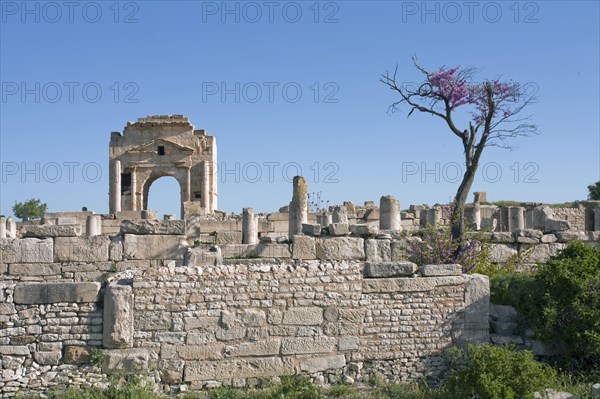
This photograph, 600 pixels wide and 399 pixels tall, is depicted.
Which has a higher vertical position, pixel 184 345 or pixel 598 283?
pixel 598 283

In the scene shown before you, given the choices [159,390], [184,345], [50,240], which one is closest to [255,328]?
[184,345]

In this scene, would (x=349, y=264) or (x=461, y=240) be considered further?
(x=461, y=240)

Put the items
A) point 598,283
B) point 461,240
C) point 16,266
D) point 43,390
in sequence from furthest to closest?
point 16,266 → point 461,240 → point 598,283 → point 43,390

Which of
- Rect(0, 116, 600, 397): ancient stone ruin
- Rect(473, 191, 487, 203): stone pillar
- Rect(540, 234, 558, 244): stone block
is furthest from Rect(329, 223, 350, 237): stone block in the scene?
Rect(473, 191, 487, 203): stone pillar

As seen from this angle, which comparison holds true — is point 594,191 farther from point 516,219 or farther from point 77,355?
point 77,355

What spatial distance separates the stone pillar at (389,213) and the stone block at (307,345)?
32.6ft

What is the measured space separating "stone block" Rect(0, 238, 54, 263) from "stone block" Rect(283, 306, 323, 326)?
6.65 meters

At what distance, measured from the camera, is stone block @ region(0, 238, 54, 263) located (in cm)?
1229

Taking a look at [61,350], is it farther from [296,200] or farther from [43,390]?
[296,200]

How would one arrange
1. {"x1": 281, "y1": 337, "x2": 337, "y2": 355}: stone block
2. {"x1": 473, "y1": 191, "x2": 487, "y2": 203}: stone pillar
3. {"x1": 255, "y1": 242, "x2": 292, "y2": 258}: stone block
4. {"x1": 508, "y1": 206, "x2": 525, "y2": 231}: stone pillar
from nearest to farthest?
{"x1": 281, "y1": 337, "x2": 337, "y2": 355}: stone block → {"x1": 255, "y1": 242, "x2": 292, "y2": 258}: stone block → {"x1": 508, "y1": 206, "x2": 525, "y2": 231}: stone pillar → {"x1": 473, "y1": 191, "x2": 487, "y2": 203}: stone pillar

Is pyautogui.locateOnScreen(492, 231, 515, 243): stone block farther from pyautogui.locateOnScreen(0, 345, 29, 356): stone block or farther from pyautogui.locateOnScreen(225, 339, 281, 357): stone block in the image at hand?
pyautogui.locateOnScreen(0, 345, 29, 356): stone block

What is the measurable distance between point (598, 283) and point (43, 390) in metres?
7.19

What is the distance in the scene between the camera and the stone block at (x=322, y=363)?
8.16 m

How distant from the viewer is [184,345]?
7.88 m
